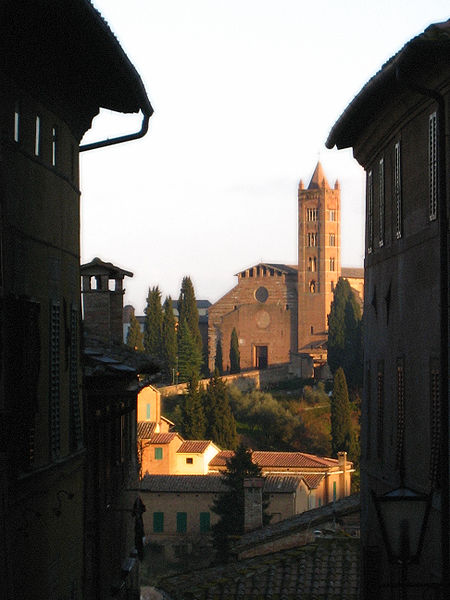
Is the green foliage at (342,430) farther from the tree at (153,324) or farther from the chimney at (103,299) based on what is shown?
the chimney at (103,299)

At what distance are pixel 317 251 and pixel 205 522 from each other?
59662 mm

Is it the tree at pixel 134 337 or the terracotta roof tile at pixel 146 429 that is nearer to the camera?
the terracotta roof tile at pixel 146 429

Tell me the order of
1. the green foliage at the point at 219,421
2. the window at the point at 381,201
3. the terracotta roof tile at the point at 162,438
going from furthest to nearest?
the green foliage at the point at 219,421
the terracotta roof tile at the point at 162,438
the window at the point at 381,201

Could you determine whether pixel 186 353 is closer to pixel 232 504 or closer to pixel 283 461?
pixel 283 461

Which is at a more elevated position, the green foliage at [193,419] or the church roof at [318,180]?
the church roof at [318,180]

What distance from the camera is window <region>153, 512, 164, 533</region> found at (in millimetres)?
48500

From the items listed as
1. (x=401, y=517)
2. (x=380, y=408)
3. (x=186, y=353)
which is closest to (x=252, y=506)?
(x=380, y=408)

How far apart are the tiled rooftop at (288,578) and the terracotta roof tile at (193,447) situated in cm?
3882

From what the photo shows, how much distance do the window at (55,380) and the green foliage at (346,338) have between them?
71.3m

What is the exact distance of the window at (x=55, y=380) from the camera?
8398 mm

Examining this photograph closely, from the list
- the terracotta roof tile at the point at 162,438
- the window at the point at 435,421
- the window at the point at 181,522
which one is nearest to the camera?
the window at the point at 435,421

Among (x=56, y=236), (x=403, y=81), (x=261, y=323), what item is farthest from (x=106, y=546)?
(x=261, y=323)

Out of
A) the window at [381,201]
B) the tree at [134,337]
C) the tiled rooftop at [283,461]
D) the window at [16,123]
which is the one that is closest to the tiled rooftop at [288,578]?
the window at [381,201]

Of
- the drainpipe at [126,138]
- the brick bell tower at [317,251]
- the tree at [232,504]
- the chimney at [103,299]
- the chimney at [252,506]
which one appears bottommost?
the tree at [232,504]
